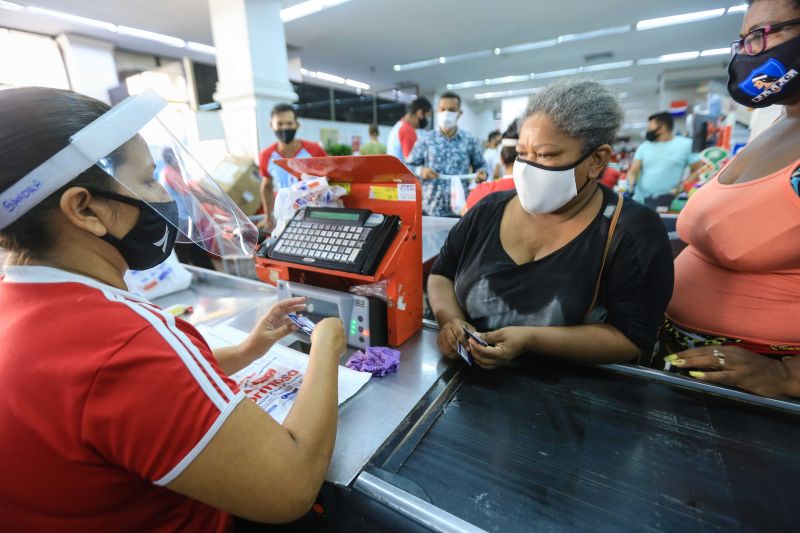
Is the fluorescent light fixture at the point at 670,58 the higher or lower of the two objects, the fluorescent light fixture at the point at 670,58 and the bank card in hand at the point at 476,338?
the higher

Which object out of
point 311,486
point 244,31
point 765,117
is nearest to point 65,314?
point 311,486

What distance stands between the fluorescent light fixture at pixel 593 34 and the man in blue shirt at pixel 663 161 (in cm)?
392

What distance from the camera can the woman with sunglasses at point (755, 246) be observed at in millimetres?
899

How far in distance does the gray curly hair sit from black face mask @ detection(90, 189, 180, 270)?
0.95m

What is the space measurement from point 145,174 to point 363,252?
536 millimetres

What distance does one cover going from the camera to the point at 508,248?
3.80ft

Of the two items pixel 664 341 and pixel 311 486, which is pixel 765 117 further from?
pixel 311 486

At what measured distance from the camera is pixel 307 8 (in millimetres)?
5789

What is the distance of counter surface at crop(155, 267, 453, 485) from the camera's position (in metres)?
0.79

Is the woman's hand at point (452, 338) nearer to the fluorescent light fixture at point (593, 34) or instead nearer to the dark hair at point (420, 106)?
the dark hair at point (420, 106)

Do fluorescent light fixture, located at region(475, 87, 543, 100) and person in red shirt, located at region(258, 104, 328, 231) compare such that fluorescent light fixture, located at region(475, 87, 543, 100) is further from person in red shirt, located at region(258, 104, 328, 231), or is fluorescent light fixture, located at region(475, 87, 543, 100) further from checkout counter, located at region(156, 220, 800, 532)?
checkout counter, located at region(156, 220, 800, 532)

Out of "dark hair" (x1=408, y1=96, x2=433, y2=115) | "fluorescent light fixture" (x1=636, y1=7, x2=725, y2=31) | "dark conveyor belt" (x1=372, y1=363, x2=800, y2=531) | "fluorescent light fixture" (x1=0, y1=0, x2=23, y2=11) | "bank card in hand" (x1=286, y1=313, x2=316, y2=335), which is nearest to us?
"dark conveyor belt" (x1=372, y1=363, x2=800, y2=531)

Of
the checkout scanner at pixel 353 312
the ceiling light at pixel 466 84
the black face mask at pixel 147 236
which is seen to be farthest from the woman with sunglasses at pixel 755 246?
the ceiling light at pixel 466 84

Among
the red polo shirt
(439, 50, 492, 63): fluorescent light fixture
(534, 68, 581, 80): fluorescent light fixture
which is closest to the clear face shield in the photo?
the red polo shirt
